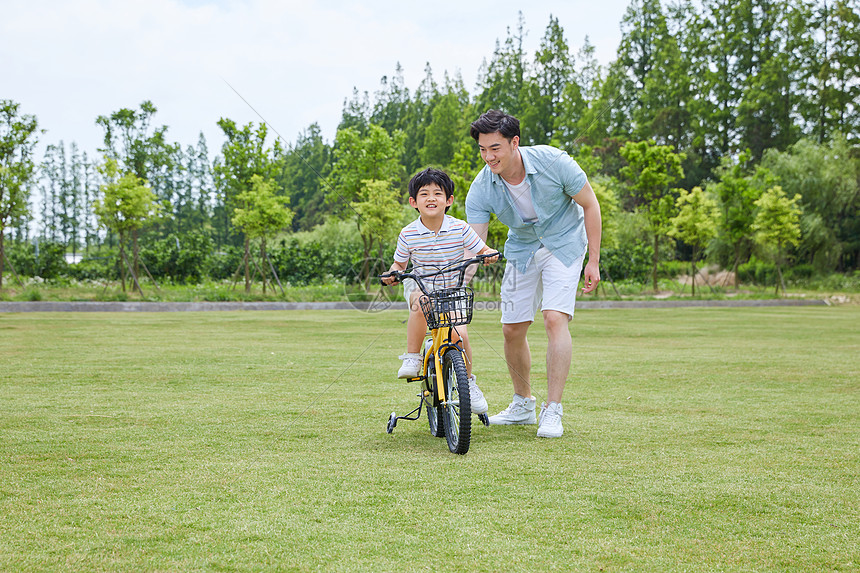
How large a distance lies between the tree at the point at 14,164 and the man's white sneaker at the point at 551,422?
2126 cm

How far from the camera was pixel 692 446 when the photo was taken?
13.6 ft

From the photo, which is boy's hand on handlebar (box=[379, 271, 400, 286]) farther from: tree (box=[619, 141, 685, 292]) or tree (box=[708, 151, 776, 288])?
tree (box=[708, 151, 776, 288])

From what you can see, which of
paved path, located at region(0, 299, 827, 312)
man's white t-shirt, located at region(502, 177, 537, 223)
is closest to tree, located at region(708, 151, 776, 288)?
paved path, located at region(0, 299, 827, 312)

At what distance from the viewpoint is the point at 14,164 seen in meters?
21.8

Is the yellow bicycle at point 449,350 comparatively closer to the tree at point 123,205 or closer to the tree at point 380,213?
the tree at point 123,205

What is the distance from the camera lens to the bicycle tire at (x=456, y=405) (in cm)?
374

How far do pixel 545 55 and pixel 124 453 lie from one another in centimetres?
5518

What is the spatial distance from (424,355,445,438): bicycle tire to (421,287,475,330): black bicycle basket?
34cm

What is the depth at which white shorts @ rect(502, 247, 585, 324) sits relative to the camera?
178 inches

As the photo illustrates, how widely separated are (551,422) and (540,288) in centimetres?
88

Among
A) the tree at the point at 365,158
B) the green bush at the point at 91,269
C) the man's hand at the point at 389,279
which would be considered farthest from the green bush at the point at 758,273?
the man's hand at the point at 389,279

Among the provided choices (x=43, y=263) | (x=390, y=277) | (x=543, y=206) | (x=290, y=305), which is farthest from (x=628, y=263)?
(x=390, y=277)

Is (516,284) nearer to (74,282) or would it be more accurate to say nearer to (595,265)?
(595,265)

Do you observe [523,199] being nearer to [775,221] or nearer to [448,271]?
[448,271]
